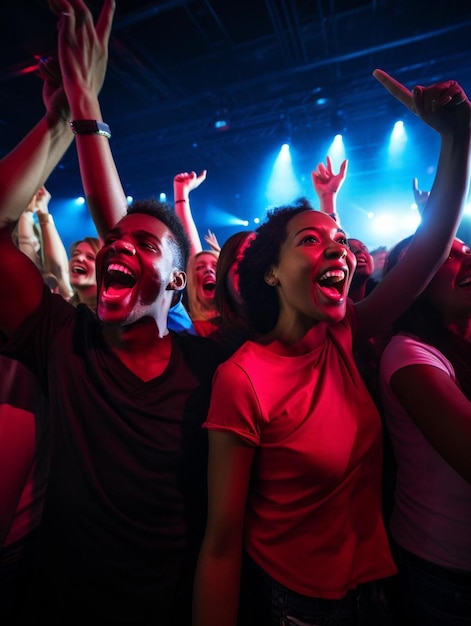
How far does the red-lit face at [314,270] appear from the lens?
134 centimetres

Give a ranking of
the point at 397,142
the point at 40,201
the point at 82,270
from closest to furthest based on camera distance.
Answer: the point at 40,201
the point at 82,270
the point at 397,142

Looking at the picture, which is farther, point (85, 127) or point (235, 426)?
point (85, 127)

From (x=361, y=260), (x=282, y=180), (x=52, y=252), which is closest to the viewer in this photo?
(x=361, y=260)

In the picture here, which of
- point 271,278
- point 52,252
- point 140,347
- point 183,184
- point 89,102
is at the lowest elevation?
point 140,347

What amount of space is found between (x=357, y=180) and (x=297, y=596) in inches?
551

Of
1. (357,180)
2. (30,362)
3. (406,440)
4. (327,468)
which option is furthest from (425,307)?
(357,180)

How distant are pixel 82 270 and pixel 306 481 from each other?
124 inches

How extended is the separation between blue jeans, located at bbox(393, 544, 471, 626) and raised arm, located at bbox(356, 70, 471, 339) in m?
1.03

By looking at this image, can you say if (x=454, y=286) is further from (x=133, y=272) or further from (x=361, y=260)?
(x=133, y=272)

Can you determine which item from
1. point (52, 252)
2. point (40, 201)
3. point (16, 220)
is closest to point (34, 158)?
point (16, 220)

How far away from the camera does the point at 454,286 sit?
5.28 ft

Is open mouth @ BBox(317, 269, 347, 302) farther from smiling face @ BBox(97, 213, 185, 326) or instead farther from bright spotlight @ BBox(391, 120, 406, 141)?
bright spotlight @ BBox(391, 120, 406, 141)

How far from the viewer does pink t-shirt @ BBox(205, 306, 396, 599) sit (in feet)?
3.72

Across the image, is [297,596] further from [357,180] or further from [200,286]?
[357,180]
